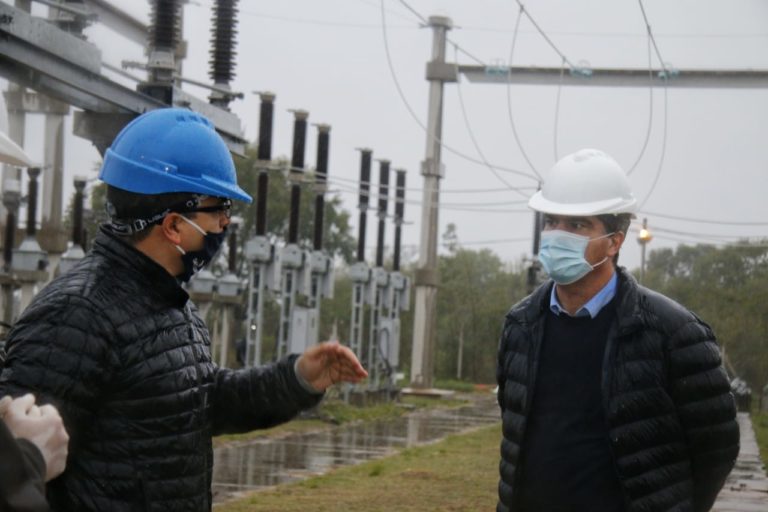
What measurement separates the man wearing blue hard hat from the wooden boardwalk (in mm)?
7996

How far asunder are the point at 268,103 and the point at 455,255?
47.0 m

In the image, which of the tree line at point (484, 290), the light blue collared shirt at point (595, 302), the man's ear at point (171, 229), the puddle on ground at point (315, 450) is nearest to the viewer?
the man's ear at point (171, 229)

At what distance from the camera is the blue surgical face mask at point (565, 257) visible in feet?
18.9

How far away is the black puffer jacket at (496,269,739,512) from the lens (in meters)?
5.40

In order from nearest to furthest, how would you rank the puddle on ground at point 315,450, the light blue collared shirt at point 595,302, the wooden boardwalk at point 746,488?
the light blue collared shirt at point 595,302 < the wooden boardwalk at point 746,488 < the puddle on ground at point 315,450

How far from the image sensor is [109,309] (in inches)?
161

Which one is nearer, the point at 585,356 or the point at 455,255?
the point at 585,356

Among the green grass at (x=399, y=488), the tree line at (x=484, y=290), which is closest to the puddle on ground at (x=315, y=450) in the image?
the green grass at (x=399, y=488)

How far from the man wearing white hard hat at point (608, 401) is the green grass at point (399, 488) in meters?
8.08

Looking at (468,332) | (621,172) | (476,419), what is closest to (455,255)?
(468,332)

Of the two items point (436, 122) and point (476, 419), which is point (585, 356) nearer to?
point (476, 419)

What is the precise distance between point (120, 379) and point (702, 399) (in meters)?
2.28

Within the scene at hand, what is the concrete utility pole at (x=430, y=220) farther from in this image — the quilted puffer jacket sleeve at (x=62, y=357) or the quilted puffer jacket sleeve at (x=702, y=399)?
the quilted puffer jacket sleeve at (x=62, y=357)

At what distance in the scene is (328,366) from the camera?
462cm
